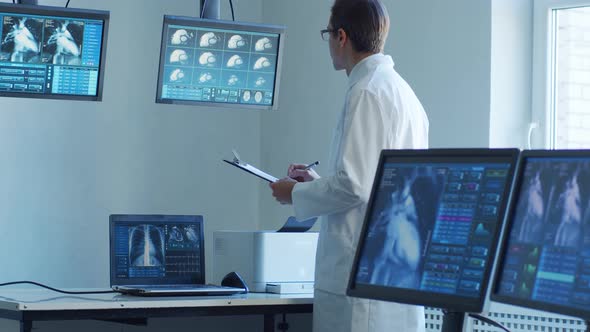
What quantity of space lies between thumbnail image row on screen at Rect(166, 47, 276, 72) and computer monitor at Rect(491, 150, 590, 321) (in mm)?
1936

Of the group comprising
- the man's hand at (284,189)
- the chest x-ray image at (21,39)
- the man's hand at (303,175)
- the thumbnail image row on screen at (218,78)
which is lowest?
the man's hand at (284,189)

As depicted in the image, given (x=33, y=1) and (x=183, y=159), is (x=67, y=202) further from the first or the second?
(x=33, y=1)

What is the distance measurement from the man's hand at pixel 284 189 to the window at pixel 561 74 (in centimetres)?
149

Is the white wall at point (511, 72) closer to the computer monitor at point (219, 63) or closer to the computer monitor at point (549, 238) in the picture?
the computer monitor at point (219, 63)

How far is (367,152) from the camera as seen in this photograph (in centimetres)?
288

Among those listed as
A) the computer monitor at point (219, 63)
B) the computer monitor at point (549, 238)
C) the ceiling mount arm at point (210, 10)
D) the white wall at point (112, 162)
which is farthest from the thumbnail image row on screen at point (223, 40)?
the computer monitor at point (549, 238)

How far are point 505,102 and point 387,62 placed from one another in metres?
1.21

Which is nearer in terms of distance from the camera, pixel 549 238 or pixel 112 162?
pixel 549 238

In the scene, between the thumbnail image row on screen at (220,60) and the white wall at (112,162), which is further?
the white wall at (112,162)

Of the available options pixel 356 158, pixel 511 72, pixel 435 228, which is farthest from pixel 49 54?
pixel 435 228

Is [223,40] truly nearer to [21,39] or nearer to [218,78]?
[218,78]

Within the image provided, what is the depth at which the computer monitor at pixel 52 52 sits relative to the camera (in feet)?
11.7

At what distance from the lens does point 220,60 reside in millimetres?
3783

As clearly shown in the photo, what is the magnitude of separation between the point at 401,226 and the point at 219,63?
70.6 inches
